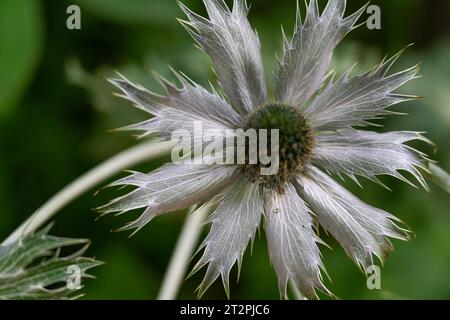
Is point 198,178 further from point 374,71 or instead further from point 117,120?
point 117,120

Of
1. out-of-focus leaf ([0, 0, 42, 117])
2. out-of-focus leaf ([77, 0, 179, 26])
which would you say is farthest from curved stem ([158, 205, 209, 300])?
out-of-focus leaf ([77, 0, 179, 26])

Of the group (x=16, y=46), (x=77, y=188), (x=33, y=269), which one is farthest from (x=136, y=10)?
(x=33, y=269)

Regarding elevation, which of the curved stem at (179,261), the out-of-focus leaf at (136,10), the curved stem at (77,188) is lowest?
the curved stem at (179,261)

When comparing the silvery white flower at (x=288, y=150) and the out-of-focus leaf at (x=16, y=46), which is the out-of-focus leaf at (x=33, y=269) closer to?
the silvery white flower at (x=288, y=150)

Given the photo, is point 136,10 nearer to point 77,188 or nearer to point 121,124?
point 121,124

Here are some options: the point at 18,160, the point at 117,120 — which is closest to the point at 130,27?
the point at 117,120

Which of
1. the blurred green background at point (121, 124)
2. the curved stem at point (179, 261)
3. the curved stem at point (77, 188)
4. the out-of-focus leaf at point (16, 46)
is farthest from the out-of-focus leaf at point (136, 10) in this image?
the curved stem at point (179, 261)
